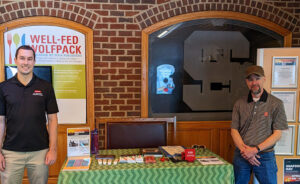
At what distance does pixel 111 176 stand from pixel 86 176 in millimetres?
199

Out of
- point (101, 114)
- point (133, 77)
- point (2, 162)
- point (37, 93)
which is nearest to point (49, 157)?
point (2, 162)

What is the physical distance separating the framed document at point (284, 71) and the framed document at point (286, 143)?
508 mm

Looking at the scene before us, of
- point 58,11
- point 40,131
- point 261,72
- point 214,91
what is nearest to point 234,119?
point 261,72

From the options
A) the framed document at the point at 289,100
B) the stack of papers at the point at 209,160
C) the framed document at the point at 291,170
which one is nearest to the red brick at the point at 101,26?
the stack of papers at the point at 209,160

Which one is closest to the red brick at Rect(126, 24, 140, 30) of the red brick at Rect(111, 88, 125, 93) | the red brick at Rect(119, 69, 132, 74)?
the red brick at Rect(119, 69, 132, 74)

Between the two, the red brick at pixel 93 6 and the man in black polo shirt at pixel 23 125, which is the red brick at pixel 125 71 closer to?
the red brick at pixel 93 6

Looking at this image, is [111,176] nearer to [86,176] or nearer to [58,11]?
[86,176]

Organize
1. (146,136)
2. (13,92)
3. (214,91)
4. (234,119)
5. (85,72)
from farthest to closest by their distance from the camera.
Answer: (214,91) → (85,72) → (146,136) → (234,119) → (13,92)

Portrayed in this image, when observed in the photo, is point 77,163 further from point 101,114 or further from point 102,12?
point 102,12

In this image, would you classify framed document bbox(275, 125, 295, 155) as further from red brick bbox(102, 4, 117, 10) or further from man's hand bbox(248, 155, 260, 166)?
red brick bbox(102, 4, 117, 10)

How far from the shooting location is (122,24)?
10.5ft

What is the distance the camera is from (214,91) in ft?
11.3

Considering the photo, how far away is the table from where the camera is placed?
202 centimetres

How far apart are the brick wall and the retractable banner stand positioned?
7.1 inches
